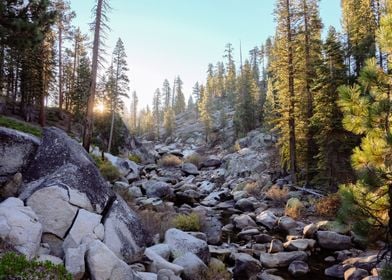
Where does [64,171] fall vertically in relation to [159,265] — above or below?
above

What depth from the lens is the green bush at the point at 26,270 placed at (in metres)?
5.09

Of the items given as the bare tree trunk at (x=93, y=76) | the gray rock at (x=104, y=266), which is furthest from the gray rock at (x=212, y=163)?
the gray rock at (x=104, y=266)

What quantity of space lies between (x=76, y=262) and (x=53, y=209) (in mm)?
1905

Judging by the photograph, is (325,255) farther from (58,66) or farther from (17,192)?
(58,66)

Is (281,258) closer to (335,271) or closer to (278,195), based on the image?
(335,271)

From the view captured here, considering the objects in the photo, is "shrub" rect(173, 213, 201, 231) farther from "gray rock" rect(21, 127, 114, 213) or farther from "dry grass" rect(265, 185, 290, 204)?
"dry grass" rect(265, 185, 290, 204)

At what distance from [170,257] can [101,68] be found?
12.2 metres

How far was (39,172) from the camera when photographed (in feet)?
30.4

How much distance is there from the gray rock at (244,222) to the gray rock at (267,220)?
38 centimetres

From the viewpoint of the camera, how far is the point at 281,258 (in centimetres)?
1162

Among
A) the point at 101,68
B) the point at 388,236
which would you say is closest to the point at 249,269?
the point at 388,236

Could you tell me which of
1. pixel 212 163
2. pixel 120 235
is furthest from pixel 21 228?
pixel 212 163

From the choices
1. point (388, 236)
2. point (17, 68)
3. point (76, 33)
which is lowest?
point (388, 236)

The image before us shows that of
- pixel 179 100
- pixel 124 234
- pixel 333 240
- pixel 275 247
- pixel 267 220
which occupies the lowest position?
pixel 275 247
